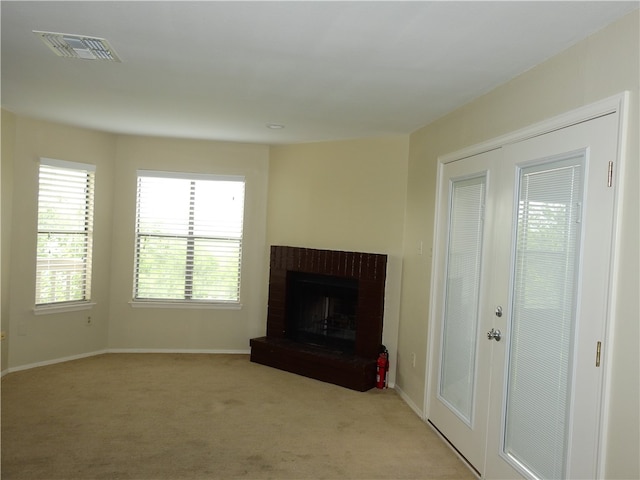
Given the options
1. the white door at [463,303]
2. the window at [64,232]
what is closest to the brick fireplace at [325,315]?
the white door at [463,303]

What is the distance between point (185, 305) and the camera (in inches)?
239

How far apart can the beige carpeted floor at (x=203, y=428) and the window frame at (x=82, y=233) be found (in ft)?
2.13

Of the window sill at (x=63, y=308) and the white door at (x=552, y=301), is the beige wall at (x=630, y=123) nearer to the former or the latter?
the white door at (x=552, y=301)

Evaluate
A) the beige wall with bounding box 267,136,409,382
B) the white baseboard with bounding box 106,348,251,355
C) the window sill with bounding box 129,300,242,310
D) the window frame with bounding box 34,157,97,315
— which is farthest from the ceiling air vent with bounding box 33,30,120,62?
the white baseboard with bounding box 106,348,251,355

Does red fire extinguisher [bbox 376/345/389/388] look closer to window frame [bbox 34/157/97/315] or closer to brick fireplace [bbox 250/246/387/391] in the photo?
brick fireplace [bbox 250/246/387/391]

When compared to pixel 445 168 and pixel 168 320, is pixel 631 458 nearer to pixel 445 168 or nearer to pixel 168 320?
pixel 445 168

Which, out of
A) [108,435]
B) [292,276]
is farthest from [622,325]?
[292,276]

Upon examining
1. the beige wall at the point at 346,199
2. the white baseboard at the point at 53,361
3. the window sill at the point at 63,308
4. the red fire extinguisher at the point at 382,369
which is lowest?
the white baseboard at the point at 53,361

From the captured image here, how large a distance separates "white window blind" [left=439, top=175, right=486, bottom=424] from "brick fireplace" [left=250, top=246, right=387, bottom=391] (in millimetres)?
1192

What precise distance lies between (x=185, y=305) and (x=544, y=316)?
14.3ft

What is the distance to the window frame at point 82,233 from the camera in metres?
5.21

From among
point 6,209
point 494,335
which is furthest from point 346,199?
point 6,209

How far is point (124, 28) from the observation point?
2516mm

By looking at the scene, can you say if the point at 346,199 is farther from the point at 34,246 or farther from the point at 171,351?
the point at 34,246
